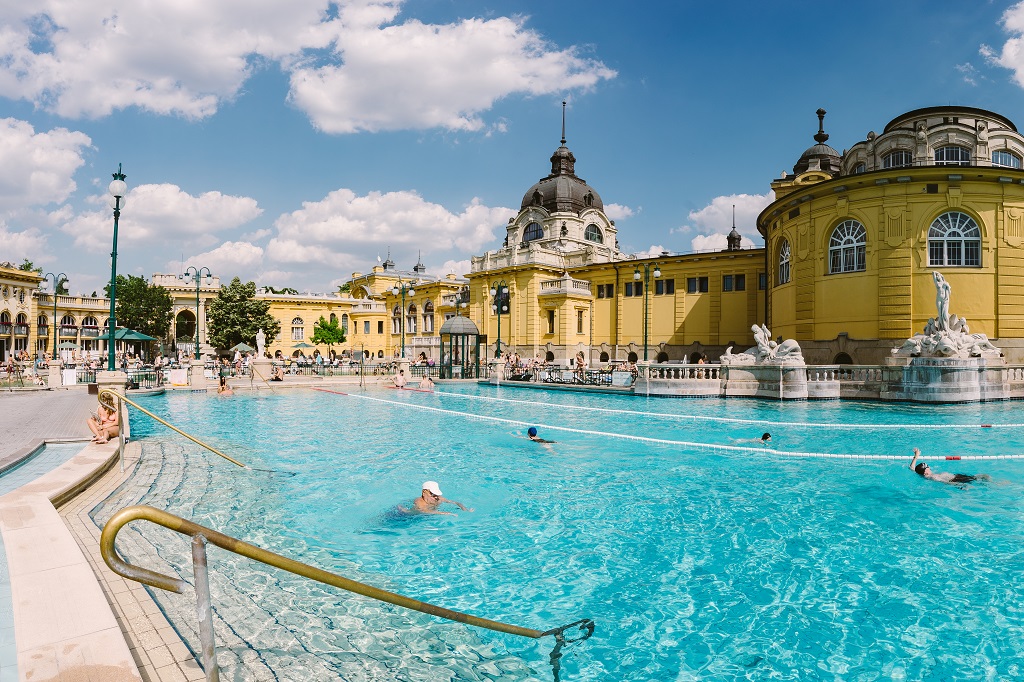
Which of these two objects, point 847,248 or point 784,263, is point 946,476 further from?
point 784,263

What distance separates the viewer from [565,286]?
4719 cm

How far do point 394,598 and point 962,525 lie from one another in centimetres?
901

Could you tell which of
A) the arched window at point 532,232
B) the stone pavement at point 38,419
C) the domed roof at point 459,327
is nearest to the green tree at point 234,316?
the arched window at point 532,232

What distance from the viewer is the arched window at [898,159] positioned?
33.6 m

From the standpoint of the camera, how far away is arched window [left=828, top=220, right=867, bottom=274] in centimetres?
2888

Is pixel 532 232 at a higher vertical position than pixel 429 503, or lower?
higher

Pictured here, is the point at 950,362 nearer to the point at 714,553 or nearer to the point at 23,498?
the point at 714,553

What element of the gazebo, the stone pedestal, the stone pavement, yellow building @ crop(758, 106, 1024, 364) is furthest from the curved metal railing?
the gazebo

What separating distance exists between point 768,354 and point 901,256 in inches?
359

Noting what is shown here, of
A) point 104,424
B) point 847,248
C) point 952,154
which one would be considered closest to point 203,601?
point 104,424

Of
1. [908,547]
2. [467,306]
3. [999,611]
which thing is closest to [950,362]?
[908,547]

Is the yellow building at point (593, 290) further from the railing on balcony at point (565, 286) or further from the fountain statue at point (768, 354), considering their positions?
the fountain statue at point (768, 354)

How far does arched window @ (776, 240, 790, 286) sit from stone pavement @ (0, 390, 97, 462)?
3460cm

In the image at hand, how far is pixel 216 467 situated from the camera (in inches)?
448
